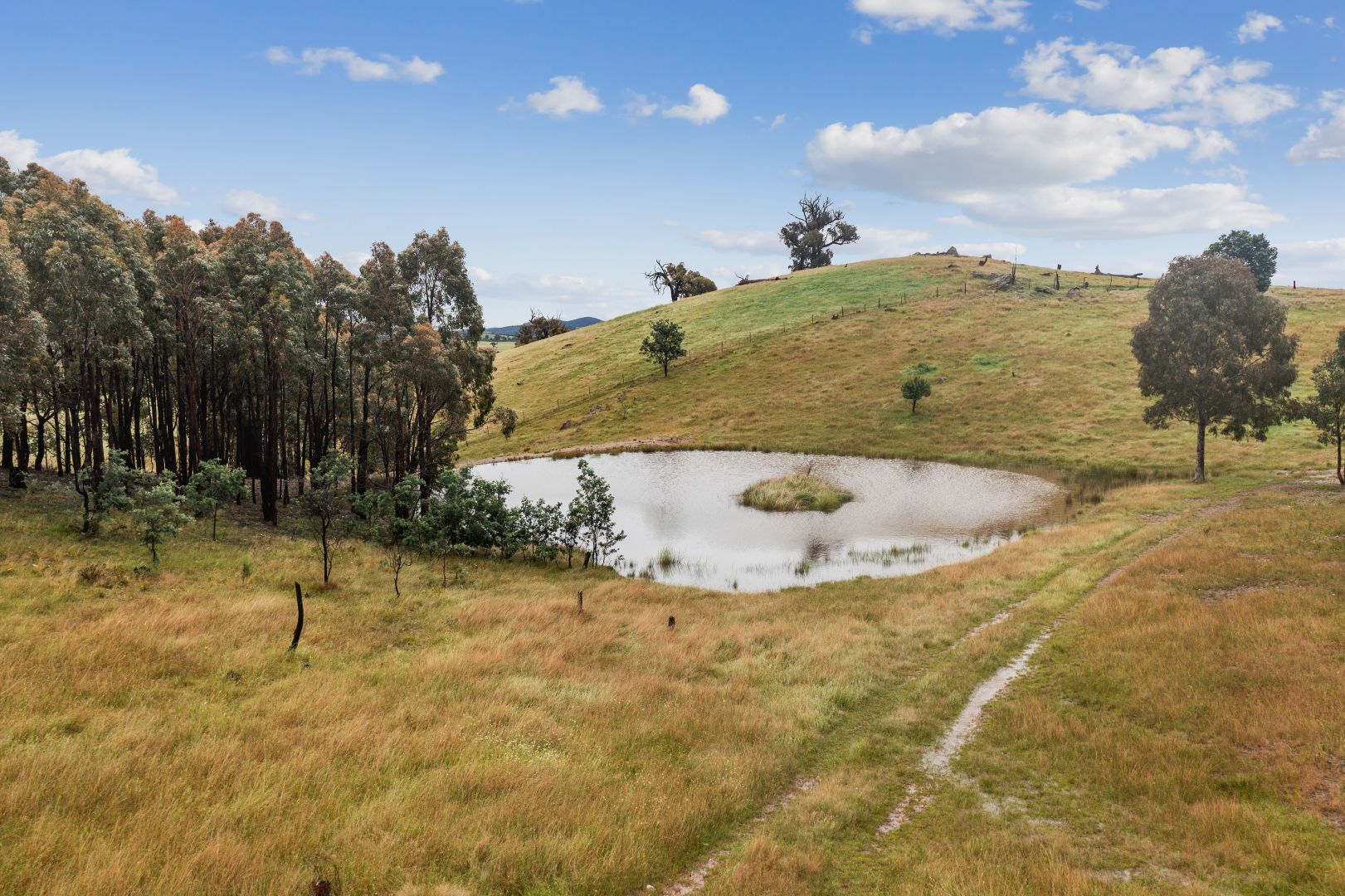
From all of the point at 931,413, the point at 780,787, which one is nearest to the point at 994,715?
the point at 780,787

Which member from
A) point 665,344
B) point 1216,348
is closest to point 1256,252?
point 1216,348

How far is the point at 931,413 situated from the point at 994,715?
2506 inches

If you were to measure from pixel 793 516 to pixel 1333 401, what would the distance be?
113 ft

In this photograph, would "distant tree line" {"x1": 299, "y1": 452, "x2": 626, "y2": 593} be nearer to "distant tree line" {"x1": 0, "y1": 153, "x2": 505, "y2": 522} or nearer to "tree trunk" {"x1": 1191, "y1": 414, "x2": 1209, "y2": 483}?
"distant tree line" {"x1": 0, "y1": 153, "x2": 505, "y2": 522}

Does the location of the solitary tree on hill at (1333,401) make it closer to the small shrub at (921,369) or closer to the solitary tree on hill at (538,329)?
the small shrub at (921,369)

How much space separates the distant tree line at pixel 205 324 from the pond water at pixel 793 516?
39.0ft

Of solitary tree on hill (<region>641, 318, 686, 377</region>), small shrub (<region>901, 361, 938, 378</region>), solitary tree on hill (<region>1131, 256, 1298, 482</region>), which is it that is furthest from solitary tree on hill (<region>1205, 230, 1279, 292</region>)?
solitary tree on hill (<region>641, 318, 686, 377</region>)

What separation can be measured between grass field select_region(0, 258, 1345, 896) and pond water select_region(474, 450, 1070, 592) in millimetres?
4176

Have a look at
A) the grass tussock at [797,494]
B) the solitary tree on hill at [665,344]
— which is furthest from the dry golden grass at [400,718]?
Answer: the solitary tree on hill at [665,344]

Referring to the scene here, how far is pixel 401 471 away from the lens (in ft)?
149

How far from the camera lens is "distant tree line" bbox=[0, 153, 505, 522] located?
1315 inches

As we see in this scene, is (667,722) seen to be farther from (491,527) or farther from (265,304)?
(265,304)

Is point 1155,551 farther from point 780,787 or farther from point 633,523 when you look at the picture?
point 633,523

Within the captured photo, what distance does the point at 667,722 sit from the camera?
15.7m
